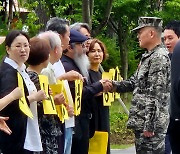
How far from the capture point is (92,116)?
7770 millimetres

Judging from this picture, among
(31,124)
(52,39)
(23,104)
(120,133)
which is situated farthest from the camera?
(120,133)

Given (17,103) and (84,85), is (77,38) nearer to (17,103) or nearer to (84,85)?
(84,85)

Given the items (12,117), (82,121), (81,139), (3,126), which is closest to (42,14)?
(82,121)

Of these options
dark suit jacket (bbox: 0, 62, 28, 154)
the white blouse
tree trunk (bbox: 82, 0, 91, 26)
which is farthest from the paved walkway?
dark suit jacket (bbox: 0, 62, 28, 154)

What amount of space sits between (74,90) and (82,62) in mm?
447

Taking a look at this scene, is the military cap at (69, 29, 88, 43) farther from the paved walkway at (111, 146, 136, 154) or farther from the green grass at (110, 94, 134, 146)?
the green grass at (110, 94, 134, 146)

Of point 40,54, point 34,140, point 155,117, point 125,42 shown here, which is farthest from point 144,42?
point 125,42

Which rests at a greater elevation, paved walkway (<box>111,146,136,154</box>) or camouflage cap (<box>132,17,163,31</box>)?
camouflage cap (<box>132,17,163,31</box>)

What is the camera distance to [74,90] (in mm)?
7156

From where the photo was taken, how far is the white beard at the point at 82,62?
7414mm

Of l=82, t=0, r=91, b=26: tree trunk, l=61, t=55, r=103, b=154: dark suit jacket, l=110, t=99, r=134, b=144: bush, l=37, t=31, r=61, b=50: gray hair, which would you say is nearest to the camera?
l=37, t=31, r=61, b=50: gray hair

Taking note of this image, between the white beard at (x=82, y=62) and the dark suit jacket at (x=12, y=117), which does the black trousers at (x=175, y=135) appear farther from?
the dark suit jacket at (x=12, y=117)

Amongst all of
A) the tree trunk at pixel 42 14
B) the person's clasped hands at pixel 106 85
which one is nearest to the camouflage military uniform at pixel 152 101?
the person's clasped hands at pixel 106 85

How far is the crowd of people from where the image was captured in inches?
233
